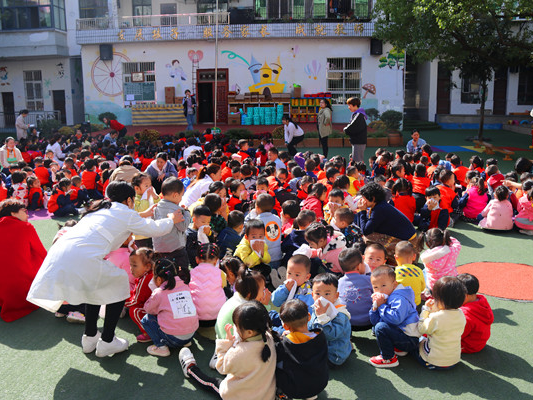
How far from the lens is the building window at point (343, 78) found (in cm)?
2093

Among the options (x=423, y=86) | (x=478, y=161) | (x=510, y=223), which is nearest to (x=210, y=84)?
(x=423, y=86)

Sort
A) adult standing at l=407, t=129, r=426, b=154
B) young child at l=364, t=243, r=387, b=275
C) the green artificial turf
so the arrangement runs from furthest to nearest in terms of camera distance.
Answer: adult standing at l=407, t=129, r=426, b=154 < young child at l=364, t=243, r=387, b=275 < the green artificial turf

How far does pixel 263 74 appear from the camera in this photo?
21047 millimetres

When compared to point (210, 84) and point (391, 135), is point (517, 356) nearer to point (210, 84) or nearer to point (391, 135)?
point (391, 135)

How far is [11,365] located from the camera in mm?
3824

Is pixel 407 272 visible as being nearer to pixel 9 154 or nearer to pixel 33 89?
pixel 9 154

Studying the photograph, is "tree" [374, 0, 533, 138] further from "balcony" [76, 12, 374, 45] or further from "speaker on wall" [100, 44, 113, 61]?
"speaker on wall" [100, 44, 113, 61]

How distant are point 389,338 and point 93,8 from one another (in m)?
23.9

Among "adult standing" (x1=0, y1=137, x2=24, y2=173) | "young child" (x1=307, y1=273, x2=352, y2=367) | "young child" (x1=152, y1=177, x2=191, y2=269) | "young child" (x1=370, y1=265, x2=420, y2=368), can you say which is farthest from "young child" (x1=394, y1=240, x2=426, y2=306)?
"adult standing" (x1=0, y1=137, x2=24, y2=173)

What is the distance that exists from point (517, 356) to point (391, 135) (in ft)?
43.8

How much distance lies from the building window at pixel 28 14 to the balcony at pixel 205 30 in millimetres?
2106

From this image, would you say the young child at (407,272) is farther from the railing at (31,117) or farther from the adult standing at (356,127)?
the railing at (31,117)

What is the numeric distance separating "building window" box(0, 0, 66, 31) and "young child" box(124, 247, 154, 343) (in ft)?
72.3

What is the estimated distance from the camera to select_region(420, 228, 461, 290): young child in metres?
4.59
